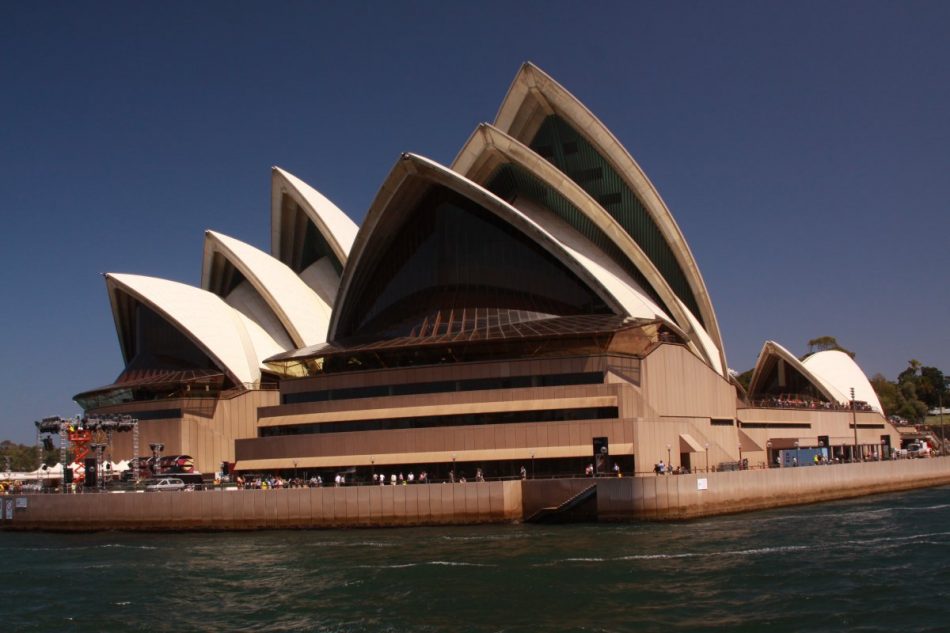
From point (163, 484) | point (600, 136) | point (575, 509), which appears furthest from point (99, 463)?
point (600, 136)

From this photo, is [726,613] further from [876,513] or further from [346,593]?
[876,513]

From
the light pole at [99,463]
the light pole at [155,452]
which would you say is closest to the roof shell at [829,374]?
the light pole at [155,452]

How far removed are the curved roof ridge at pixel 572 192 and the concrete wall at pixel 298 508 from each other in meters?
18.8

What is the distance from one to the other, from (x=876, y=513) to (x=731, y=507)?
6101mm

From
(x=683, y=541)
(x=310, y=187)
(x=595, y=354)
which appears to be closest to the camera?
(x=683, y=541)

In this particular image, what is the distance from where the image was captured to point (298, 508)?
132 feet

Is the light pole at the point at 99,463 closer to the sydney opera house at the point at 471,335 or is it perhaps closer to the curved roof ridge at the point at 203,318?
the sydney opera house at the point at 471,335

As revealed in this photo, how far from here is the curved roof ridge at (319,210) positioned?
205 ft

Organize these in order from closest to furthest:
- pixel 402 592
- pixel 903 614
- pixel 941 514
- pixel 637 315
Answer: pixel 903 614, pixel 402 592, pixel 941 514, pixel 637 315

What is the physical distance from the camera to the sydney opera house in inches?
1738

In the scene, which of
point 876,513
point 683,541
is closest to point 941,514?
point 876,513

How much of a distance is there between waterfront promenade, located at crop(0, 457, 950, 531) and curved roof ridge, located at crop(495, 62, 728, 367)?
48.3 feet

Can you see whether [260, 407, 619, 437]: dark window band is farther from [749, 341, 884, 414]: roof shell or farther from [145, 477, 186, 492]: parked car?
[749, 341, 884, 414]: roof shell

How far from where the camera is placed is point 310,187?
6562 centimetres
